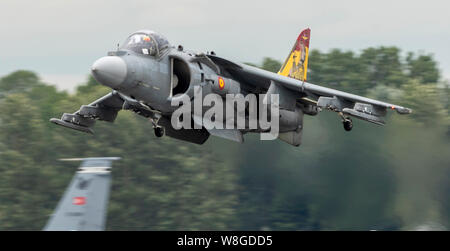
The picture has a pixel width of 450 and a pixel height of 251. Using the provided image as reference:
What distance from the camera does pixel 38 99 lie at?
5634 cm

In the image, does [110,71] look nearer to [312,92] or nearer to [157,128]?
[157,128]

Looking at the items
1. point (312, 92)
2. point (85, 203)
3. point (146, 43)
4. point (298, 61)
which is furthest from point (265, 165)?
point (85, 203)

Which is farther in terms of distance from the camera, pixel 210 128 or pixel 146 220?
pixel 146 220

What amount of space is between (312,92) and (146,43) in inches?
172

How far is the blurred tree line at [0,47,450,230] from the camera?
26.8 meters

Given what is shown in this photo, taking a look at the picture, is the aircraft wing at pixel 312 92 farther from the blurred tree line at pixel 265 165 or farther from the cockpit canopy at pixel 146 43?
the blurred tree line at pixel 265 165

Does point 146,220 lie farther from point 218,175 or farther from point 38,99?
point 38,99

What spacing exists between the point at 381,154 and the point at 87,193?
1483 cm

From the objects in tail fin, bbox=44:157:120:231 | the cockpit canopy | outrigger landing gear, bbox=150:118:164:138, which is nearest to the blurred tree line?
outrigger landing gear, bbox=150:118:164:138

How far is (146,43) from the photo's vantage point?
18.1 metres

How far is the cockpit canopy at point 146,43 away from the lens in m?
18.0
